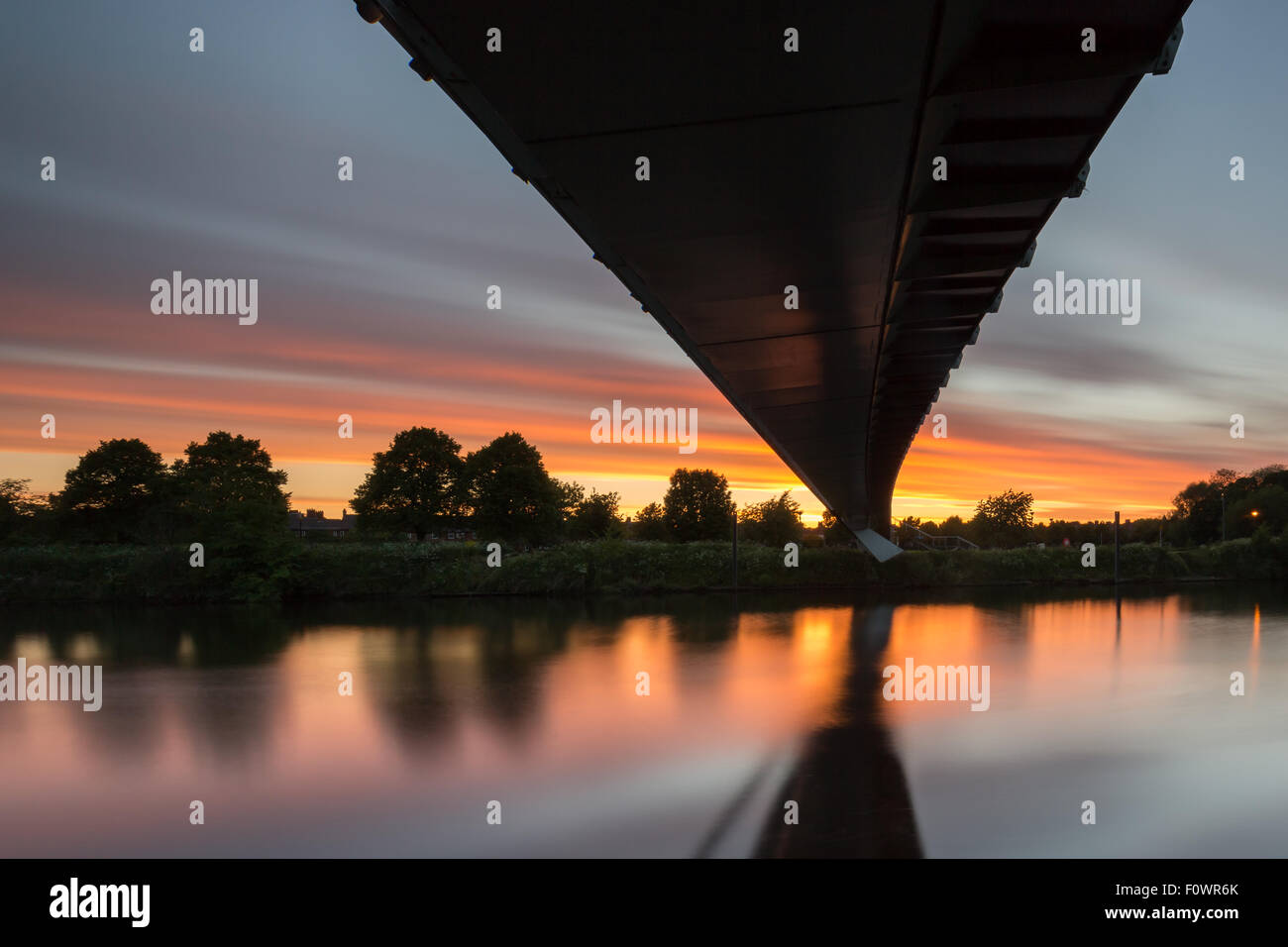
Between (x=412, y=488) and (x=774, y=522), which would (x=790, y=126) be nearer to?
(x=774, y=522)

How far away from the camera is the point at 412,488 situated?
53188 mm

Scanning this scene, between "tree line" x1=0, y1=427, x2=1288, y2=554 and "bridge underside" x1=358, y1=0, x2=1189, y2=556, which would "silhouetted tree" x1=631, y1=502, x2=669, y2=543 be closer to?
"tree line" x1=0, y1=427, x2=1288, y2=554

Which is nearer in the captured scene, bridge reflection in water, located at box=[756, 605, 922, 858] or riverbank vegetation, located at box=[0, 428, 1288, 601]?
bridge reflection in water, located at box=[756, 605, 922, 858]

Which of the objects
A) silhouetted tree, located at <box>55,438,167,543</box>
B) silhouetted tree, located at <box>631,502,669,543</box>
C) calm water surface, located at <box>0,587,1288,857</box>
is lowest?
calm water surface, located at <box>0,587,1288,857</box>

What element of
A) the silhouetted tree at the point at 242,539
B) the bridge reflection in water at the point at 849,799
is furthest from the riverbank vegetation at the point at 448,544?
the bridge reflection in water at the point at 849,799

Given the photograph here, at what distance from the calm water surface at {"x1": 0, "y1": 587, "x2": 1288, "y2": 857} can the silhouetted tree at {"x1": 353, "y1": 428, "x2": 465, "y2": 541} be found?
36.4m

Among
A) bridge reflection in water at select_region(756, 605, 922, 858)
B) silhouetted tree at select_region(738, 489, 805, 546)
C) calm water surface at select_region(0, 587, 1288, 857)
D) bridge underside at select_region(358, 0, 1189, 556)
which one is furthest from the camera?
silhouetted tree at select_region(738, 489, 805, 546)

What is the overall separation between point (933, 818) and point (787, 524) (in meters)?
36.0

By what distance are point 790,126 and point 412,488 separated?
173ft

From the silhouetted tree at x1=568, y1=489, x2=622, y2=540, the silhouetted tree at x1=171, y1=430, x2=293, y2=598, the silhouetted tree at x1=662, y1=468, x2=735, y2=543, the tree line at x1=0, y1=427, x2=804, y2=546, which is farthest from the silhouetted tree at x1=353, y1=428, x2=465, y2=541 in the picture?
the silhouetted tree at x1=171, y1=430, x2=293, y2=598

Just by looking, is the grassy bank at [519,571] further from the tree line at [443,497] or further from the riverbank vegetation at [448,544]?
the tree line at [443,497]

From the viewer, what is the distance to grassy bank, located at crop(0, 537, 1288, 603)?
24.7m

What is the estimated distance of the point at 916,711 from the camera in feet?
31.6

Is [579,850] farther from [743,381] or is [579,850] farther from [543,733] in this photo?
[743,381]
